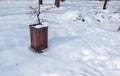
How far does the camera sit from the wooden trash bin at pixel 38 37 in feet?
19.5

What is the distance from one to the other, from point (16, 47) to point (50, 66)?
59.2 inches

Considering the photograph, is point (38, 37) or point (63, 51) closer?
point (38, 37)

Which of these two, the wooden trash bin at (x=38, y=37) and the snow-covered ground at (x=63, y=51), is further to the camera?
the wooden trash bin at (x=38, y=37)

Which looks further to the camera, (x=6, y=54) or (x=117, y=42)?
(x=117, y=42)

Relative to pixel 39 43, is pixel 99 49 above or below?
below

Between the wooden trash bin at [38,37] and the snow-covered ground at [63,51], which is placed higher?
the wooden trash bin at [38,37]

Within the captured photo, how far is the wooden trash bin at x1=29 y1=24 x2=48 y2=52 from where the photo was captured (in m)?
5.95

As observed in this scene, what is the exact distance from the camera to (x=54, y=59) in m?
5.84

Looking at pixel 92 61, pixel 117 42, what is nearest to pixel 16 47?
pixel 92 61

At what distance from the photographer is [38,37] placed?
236 inches

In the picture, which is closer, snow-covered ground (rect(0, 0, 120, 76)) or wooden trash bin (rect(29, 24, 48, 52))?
snow-covered ground (rect(0, 0, 120, 76))

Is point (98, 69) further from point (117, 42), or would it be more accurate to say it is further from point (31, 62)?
point (117, 42)

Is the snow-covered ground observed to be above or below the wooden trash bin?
below

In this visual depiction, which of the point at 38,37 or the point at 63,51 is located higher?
the point at 38,37
